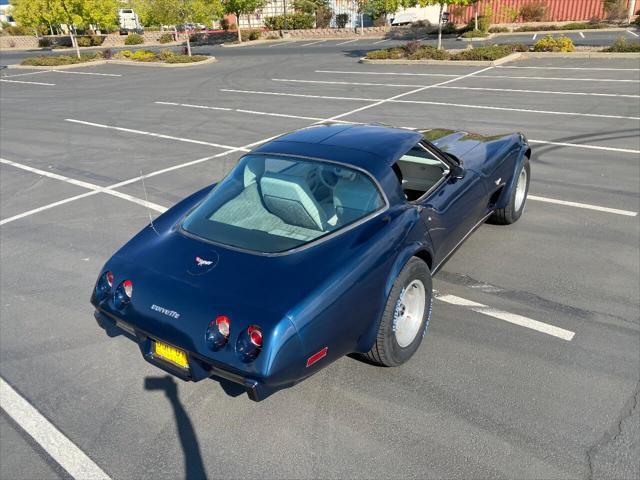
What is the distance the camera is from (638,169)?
7.75m

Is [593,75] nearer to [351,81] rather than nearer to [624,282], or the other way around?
[351,81]

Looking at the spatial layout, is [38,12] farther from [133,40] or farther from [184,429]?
[184,429]

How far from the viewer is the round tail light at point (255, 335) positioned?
9.04 ft

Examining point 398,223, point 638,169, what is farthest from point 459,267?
point 638,169

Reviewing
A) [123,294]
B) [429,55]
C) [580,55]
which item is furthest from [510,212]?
[580,55]

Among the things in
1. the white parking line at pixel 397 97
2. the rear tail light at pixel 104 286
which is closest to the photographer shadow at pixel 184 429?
the rear tail light at pixel 104 286

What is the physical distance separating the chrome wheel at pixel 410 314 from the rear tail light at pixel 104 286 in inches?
77.7

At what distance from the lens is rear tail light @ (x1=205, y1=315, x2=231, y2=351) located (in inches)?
112

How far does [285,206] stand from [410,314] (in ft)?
3.96

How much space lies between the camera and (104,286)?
3.47 m

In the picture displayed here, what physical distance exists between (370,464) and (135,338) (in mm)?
1685

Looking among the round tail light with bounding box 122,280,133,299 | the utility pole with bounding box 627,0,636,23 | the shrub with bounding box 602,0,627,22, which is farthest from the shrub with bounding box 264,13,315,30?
the round tail light with bounding box 122,280,133,299

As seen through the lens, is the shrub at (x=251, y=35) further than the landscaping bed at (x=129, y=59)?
Yes

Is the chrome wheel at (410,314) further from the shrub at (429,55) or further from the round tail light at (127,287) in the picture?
the shrub at (429,55)
